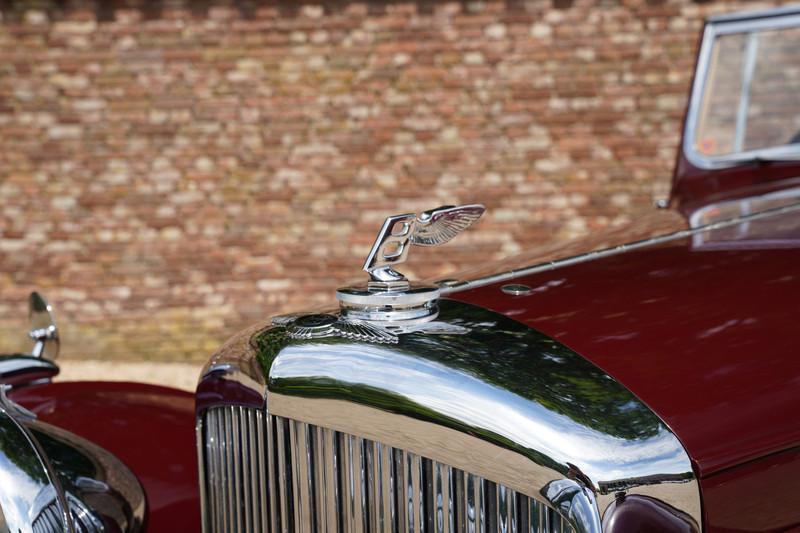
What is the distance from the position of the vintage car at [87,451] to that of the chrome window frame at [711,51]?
1.69 meters

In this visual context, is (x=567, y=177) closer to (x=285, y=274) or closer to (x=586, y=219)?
(x=586, y=219)

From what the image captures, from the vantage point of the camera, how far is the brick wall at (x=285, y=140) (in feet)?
18.9

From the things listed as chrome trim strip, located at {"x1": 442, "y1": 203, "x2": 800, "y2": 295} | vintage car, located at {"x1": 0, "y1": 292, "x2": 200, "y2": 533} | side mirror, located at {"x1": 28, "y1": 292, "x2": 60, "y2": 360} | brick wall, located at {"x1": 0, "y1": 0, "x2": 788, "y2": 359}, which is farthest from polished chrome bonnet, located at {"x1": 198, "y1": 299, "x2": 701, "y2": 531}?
brick wall, located at {"x1": 0, "y1": 0, "x2": 788, "y2": 359}

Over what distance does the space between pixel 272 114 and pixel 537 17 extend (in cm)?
185

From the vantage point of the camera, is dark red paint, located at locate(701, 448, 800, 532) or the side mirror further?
the side mirror

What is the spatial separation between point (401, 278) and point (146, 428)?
0.87 m

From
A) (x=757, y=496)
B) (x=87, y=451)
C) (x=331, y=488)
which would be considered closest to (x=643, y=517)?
(x=757, y=496)

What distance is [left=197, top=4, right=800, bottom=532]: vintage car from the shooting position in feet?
3.56

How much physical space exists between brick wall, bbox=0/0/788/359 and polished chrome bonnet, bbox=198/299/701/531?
4.45 metres

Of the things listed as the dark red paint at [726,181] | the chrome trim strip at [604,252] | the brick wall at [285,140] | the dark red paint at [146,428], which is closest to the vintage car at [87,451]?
the dark red paint at [146,428]

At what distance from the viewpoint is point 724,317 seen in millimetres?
1329

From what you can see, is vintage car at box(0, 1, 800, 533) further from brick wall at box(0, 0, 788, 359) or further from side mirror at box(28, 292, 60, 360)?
brick wall at box(0, 0, 788, 359)

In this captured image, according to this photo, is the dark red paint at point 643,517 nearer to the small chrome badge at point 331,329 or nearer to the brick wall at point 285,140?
the small chrome badge at point 331,329

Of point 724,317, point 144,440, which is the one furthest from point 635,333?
point 144,440
